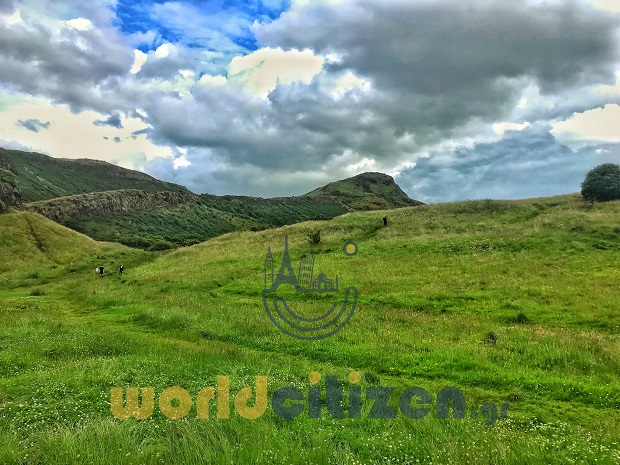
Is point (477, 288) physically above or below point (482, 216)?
below

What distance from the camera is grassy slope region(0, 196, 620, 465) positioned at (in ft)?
24.4

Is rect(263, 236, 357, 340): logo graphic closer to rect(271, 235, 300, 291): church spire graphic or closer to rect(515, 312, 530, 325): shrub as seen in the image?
rect(271, 235, 300, 291): church spire graphic

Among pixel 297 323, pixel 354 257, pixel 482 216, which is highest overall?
pixel 482 216

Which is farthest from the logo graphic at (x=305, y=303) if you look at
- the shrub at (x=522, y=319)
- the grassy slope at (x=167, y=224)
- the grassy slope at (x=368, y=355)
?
the grassy slope at (x=167, y=224)

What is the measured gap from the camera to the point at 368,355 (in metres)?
14.8

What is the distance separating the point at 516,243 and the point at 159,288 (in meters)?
35.5

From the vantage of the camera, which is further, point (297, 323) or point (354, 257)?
point (354, 257)

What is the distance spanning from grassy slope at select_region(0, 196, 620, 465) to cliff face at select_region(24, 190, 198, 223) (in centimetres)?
10704

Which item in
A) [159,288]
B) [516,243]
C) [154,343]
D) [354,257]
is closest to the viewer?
[154,343]

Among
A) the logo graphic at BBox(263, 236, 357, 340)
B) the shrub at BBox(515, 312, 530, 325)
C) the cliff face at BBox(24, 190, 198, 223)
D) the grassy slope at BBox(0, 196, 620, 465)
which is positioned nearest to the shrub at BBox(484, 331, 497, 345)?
the grassy slope at BBox(0, 196, 620, 465)

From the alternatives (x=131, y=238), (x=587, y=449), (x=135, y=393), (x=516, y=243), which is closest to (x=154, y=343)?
(x=135, y=393)

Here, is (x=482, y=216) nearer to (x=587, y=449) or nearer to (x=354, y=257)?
(x=354, y=257)

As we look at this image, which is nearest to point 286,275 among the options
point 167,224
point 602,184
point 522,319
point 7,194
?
point 522,319

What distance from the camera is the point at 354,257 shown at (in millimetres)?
40094
